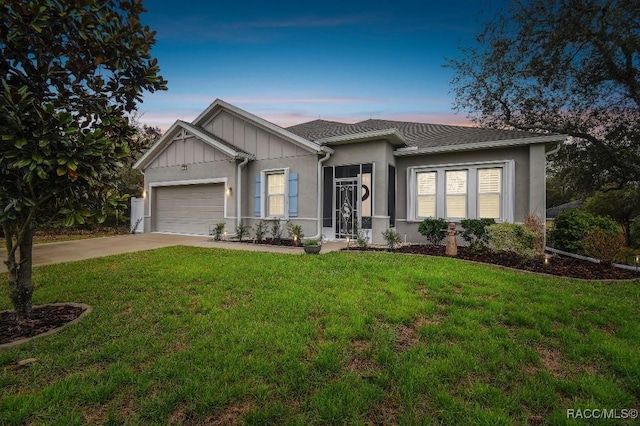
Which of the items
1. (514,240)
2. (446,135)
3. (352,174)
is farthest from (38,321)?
(446,135)

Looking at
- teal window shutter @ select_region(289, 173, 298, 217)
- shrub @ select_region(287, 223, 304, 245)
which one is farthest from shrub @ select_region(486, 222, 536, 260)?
teal window shutter @ select_region(289, 173, 298, 217)

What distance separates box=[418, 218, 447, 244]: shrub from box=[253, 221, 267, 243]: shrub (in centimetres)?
577

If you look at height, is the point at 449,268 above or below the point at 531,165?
below

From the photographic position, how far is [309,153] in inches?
426

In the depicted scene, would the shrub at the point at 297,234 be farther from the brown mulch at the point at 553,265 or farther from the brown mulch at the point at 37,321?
the brown mulch at the point at 37,321

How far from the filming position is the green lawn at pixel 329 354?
2.29m

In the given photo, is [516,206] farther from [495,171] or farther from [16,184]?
[16,184]

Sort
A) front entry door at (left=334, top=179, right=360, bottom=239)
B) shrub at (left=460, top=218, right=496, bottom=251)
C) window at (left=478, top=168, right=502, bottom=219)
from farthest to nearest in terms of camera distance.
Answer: front entry door at (left=334, top=179, right=360, bottom=239) < window at (left=478, top=168, right=502, bottom=219) < shrub at (left=460, top=218, right=496, bottom=251)

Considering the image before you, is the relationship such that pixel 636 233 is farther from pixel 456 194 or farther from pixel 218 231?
pixel 218 231

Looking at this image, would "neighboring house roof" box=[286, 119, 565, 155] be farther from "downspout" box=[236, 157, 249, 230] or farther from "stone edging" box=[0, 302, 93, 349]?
"stone edging" box=[0, 302, 93, 349]

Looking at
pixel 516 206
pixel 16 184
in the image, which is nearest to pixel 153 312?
pixel 16 184

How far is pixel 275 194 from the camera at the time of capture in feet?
38.3

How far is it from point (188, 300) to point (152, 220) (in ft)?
39.5

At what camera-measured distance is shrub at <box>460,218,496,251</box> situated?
8613 mm
